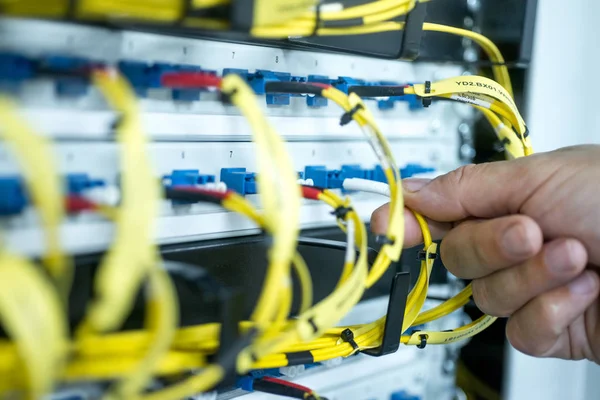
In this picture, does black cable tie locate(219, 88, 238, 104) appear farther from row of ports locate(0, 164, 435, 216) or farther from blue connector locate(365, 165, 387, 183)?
blue connector locate(365, 165, 387, 183)

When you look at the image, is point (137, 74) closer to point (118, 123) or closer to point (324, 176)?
point (118, 123)

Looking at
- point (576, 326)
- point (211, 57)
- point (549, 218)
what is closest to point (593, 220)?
point (549, 218)

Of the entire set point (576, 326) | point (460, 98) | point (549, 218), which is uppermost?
point (460, 98)

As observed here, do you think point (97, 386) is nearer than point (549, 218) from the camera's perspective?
Yes

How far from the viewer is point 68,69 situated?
478mm

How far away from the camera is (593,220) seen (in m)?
0.64

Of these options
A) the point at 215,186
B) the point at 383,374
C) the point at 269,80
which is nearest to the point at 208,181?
the point at 215,186

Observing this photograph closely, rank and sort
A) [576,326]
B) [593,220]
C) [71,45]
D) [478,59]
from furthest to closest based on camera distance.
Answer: [478,59]
[576,326]
[593,220]
[71,45]

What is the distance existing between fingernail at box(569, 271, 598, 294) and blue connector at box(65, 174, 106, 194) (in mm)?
481

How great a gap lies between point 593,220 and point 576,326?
0.61ft

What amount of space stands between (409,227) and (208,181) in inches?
9.4

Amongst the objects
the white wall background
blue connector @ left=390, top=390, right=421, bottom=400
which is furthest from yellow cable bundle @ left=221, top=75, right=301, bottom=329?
the white wall background

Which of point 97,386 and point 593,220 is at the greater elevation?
point 593,220

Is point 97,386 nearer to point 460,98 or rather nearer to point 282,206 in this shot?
point 282,206
